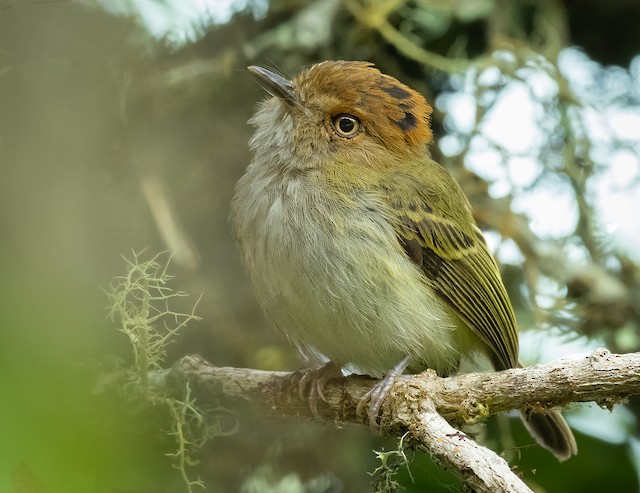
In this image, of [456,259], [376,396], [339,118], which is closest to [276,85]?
[339,118]

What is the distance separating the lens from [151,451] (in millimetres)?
938

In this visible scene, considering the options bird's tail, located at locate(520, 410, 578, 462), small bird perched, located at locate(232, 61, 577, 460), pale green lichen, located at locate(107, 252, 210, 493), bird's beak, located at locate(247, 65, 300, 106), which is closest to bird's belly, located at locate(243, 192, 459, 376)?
small bird perched, located at locate(232, 61, 577, 460)

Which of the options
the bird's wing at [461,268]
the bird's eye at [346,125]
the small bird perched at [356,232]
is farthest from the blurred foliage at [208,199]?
the bird's wing at [461,268]

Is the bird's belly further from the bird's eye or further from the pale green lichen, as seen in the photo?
the pale green lichen

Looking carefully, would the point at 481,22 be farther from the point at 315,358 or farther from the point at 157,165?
the point at 157,165

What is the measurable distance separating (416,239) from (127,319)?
1.74m

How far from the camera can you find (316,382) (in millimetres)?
2709

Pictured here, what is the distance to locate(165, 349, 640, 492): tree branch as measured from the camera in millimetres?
1773

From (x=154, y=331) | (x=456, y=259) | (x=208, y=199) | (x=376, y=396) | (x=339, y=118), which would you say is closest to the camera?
(x=154, y=331)

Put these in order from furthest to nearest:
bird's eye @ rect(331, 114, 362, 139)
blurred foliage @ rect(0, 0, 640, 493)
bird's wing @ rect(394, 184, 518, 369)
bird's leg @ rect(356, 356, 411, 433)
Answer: bird's wing @ rect(394, 184, 518, 369), bird's eye @ rect(331, 114, 362, 139), bird's leg @ rect(356, 356, 411, 433), blurred foliage @ rect(0, 0, 640, 493)

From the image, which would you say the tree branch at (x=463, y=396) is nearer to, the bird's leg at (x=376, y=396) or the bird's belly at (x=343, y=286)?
the bird's leg at (x=376, y=396)

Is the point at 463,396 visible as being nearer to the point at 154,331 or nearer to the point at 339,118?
the point at 339,118

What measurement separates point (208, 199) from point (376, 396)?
0.83m

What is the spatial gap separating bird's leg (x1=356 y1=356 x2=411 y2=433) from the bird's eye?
2.71 ft
